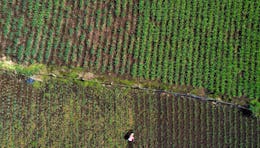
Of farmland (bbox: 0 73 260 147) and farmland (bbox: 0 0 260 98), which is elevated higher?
farmland (bbox: 0 0 260 98)

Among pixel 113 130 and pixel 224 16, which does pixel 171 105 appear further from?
pixel 224 16

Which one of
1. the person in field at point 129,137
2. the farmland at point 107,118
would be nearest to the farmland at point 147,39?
the farmland at point 107,118

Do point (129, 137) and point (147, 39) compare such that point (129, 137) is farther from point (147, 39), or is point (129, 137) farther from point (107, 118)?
point (147, 39)

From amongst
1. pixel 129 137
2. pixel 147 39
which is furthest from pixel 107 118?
pixel 147 39

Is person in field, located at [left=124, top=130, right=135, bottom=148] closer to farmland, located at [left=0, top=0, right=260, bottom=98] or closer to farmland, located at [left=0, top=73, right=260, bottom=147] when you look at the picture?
farmland, located at [left=0, top=73, right=260, bottom=147]

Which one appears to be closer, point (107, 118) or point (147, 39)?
point (107, 118)

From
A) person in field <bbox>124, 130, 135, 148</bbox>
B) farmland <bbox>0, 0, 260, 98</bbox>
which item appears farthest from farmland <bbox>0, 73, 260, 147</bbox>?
farmland <bbox>0, 0, 260, 98</bbox>
